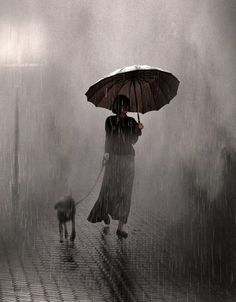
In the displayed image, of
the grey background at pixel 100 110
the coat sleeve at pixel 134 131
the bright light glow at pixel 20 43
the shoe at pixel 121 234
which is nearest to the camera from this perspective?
the shoe at pixel 121 234

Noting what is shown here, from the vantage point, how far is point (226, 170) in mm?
13219

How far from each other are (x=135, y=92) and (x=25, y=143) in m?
22.7

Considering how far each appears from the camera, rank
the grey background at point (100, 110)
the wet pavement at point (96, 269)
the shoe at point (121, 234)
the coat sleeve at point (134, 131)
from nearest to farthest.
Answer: the wet pavement at point (96, 269)
the shoe at point (121, 234)
the coat sleeve at point (134, 131)
the grey background at point (100, 110)

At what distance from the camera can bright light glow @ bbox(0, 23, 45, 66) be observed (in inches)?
1078

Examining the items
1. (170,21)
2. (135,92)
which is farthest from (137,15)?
(135,92)

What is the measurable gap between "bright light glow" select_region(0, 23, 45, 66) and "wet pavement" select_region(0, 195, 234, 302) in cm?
1853

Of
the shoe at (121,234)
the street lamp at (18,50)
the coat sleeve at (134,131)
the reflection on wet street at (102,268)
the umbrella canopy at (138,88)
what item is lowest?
the reflection on wet street at (102,268)

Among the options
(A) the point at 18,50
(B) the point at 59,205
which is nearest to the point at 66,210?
(B) the point at 59,205

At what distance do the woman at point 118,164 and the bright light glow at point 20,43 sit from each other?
18270 mm

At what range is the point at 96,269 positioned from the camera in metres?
5.74

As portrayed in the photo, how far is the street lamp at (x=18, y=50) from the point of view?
27.4m

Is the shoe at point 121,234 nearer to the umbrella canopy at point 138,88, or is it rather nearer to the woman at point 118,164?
the woman at point 118,164

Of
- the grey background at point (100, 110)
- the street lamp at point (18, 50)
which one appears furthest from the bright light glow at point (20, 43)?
the grey background at point (100, 110)

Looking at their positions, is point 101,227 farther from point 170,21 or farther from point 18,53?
point 18,53
